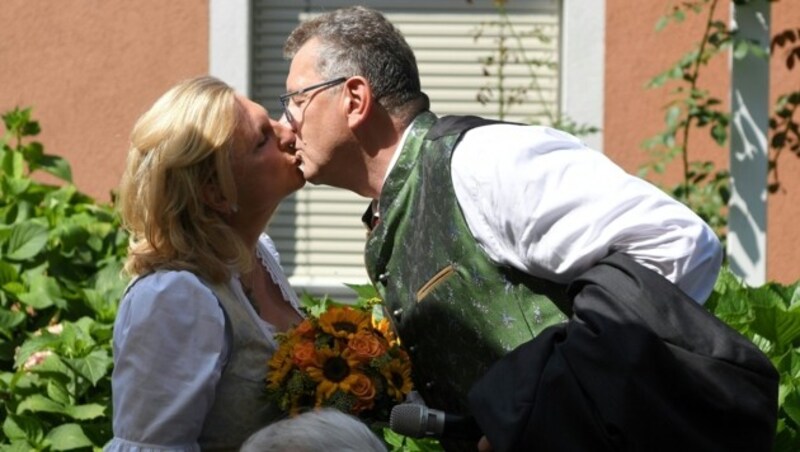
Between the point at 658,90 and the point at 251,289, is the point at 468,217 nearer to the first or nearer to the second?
the point at 251,289

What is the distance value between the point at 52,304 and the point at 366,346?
1.97m

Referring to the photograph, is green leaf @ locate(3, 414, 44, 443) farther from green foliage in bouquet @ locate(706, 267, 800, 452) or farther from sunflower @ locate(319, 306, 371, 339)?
green foliage in bouquet @ locate(706, 267, 800, 452)

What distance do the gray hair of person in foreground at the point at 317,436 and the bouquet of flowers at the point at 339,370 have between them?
0.50 m

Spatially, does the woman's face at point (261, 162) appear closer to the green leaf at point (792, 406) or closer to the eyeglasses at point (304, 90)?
the eyeglasses at point (304, 90)

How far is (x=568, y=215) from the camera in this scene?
2.69 metres

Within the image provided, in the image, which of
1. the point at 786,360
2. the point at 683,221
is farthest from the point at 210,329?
the point at 786,360

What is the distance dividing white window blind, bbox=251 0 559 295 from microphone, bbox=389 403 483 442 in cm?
462

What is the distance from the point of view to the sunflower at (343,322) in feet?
10.3

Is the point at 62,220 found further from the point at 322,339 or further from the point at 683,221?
the point at 683,221

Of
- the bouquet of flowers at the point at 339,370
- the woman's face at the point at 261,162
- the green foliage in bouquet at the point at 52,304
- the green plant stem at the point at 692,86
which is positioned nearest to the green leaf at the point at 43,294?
the green foliage in bouquet at the point at 52,304

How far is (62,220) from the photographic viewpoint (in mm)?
5211

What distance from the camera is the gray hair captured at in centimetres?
318

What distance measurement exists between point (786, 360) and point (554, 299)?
104 centimetres

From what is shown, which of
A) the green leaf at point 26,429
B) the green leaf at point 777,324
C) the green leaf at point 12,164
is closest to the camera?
the green leaf at point 777,324
